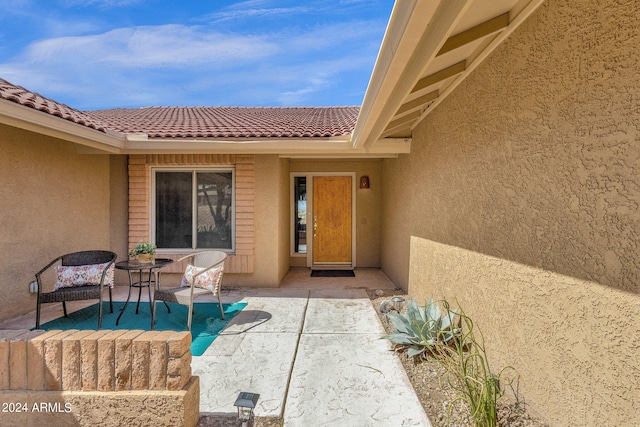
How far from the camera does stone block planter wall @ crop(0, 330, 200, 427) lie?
7.73ft

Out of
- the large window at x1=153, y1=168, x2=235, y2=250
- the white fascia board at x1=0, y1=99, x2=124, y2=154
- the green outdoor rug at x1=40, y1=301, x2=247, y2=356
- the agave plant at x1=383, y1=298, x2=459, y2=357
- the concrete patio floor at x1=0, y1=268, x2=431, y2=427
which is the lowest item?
the green outdoor rug at x1=40, y1=301, x2=247, y2=356

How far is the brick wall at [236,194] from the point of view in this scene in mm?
7598

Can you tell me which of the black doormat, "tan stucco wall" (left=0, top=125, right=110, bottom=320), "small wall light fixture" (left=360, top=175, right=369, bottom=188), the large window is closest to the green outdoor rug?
"tan stucco wall" (left=0, top=125, right=110, bottom=320)

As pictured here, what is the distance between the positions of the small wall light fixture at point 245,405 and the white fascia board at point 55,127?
200 inches

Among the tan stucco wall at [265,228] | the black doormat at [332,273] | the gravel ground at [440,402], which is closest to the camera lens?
the gravel ground at [440,402]

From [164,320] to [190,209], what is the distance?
2.95 m

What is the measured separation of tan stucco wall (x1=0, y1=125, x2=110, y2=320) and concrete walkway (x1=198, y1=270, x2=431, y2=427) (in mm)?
3927

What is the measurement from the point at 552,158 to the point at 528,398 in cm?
204

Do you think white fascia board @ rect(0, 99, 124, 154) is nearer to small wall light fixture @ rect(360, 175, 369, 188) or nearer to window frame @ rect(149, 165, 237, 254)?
window frame @ rect(149, 165, 237, 254)

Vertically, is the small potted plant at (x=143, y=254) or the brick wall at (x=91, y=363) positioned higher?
the small potted plant at (x=143, y=254)

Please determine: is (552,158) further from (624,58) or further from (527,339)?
(527,339)

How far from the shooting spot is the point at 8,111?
14.9 feet

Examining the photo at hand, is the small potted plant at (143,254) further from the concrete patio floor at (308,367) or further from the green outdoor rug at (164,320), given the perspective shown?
the concrete patio floor at (308,367)

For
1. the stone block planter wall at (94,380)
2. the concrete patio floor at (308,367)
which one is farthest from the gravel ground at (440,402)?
the stone block planter wall at (94,380)
